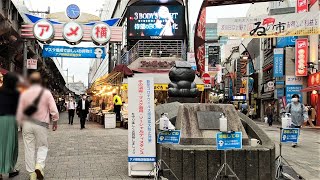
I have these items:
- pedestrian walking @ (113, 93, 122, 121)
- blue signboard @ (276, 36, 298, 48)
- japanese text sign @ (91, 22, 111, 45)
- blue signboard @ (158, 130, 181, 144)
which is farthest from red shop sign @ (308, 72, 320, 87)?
blue signboard @ (158, 130, 181, 144)

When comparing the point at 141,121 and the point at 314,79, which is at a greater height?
the point at 314,79

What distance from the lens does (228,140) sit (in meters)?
6.51

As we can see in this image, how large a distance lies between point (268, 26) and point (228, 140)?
635 inches

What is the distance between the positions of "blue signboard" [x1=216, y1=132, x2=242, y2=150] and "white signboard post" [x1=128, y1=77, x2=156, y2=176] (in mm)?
1675

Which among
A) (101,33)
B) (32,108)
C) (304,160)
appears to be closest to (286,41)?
(101,33)

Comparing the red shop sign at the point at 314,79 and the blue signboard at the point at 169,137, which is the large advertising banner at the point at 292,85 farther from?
the blue signboard at the point at 169,137

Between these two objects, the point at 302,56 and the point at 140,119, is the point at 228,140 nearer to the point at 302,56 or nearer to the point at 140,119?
the point at 140,119

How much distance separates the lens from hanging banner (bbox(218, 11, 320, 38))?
20453 mm

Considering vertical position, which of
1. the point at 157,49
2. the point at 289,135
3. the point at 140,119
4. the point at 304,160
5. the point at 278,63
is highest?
the point at 157,49

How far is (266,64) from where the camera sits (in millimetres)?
44688

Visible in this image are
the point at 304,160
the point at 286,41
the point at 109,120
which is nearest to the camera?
the point at 304,160

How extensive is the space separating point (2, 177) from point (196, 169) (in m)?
3.84

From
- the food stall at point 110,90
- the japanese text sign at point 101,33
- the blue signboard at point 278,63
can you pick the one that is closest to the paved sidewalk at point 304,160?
the food stall at point 110,90

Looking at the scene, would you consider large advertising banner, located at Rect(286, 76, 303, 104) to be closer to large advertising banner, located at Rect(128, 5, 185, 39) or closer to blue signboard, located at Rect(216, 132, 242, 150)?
large advertising banner, located at Rect(128, 5, 185, 39)
